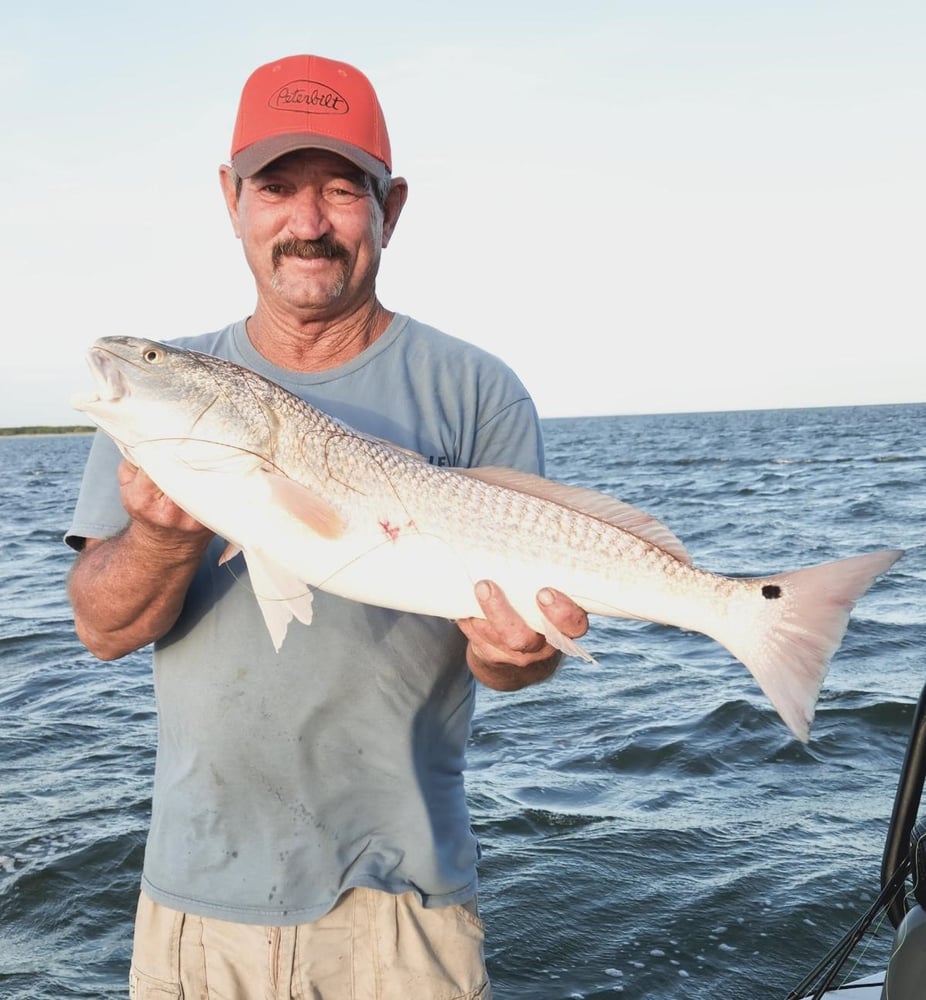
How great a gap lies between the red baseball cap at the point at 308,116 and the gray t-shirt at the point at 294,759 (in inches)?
43.4

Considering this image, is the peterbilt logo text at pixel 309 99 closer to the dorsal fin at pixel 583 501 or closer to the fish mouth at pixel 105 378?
the fish mouth at pixel 105 378

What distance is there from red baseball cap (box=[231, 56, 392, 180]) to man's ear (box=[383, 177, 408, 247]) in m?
0.13

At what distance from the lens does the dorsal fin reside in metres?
3.29

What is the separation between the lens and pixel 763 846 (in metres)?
7.01

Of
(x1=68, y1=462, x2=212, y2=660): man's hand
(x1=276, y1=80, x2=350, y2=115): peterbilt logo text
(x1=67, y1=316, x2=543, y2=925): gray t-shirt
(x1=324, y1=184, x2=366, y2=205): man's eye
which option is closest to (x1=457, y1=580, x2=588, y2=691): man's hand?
(x1=67, y1=316, x2=543, y2=925): gray t-shirt

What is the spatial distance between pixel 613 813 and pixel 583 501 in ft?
16.0

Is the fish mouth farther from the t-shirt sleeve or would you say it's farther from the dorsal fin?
the dorsal fin

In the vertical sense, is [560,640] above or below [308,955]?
above

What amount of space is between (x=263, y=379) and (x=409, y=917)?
1.69 metres

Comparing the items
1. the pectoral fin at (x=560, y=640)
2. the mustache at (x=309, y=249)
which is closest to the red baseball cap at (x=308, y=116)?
the mustache at (x=309, y=249)

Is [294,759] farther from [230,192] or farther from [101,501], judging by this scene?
[230,192]

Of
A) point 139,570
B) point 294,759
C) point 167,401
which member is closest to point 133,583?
point 139,570

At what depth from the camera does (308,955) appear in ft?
10.4

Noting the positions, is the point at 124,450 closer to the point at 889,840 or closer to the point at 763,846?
the point at 889,840
